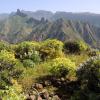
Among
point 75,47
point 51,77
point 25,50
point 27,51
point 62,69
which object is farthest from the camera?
point 75,47

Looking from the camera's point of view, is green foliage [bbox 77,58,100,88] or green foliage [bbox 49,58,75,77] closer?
green foliage [bbox 77,58,100,88]

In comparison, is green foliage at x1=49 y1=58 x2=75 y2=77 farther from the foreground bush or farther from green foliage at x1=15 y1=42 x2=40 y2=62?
green foliage at x1=15 y1=42 x2=40 y2=62

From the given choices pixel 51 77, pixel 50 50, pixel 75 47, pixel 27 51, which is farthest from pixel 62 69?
pixel 75 47

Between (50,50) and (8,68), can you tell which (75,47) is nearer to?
(50,50)

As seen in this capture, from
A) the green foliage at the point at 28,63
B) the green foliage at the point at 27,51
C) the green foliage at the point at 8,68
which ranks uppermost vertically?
the green foliage at the point at 8,68

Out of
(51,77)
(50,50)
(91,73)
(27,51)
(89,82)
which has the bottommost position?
(51,77)

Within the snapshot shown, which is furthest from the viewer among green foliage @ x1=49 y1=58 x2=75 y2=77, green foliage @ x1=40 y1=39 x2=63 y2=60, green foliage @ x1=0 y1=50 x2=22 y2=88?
green foliage @ x1=40 y1=39 x2=63 y2=60

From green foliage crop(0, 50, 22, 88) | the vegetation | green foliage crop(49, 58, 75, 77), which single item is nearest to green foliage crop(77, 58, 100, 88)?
the vegetation

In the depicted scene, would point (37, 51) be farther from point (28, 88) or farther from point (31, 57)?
point (28, 88)

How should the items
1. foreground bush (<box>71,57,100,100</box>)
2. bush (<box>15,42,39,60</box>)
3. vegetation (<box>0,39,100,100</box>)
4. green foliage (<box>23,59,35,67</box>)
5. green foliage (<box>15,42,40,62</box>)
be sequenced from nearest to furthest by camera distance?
foreground bush (<box>71,57,100,100</box>) → vegetation (<box>0,39,100,100</box>) → green foliage (<box>23,59,35,67</box>) → green foliage (<box>15,42,40,62</box>) → bush (<box>15,42,39,60</box>)

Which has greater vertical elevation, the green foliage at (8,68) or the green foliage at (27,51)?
the green foliage at (8,68)

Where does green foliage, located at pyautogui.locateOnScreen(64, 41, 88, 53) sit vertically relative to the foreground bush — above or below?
below

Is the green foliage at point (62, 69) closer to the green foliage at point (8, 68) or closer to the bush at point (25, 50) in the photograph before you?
the green foliage at point (8, 68)

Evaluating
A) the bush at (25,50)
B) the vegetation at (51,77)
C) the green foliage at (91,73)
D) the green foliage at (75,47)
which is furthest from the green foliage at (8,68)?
the green foliage at (75,47)
